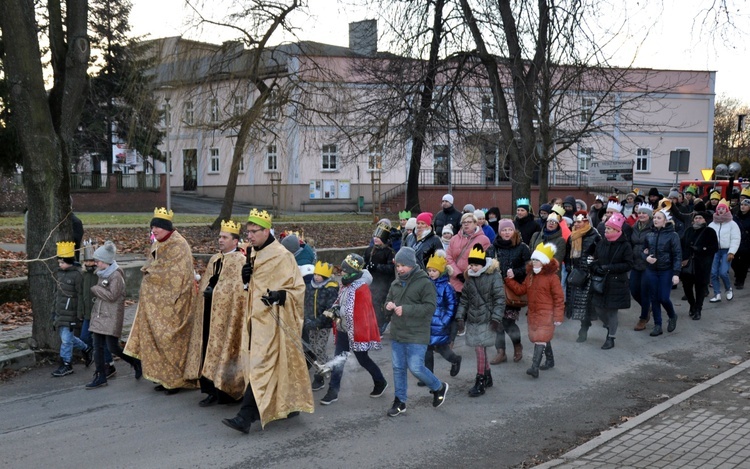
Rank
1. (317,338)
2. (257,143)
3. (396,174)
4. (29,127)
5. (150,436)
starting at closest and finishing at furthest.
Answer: (150,436), (317,338), (29,127), (257,143), (396,174)

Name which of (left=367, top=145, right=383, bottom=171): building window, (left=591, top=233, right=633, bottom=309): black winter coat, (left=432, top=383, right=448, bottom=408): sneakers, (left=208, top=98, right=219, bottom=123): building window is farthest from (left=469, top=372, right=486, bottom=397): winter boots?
(left=208, top=98, right=219, bottom=123): building window

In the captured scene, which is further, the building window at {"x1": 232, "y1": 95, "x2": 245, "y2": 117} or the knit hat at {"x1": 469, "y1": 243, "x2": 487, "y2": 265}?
the building window at {"x1": 232, "y1": 95, "x2": 245, "y2": 117}

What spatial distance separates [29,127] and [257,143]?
40.1 feet

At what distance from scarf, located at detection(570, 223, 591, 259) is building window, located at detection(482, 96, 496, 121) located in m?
8.44

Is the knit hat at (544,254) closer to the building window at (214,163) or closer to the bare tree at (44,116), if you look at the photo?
the bare tree at (44,116)

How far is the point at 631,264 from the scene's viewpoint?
10.1 meters

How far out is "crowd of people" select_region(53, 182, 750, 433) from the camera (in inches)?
266

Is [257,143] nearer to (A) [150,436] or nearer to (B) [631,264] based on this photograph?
(B) [631,264]

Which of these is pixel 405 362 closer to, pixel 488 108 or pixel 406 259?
pixel 406 259

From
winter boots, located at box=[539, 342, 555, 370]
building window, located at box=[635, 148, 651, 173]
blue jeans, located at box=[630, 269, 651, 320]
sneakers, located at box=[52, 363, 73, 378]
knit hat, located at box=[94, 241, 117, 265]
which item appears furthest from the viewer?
building window, located at box=[635, 148, 651, 173]

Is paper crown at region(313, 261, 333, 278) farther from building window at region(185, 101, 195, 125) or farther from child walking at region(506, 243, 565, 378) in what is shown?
building window at region(185, 101, 195, 125)

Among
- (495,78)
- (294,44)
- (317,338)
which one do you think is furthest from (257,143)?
(317,338)

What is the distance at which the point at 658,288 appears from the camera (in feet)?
35.7

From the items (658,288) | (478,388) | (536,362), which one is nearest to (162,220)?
(478,388)
